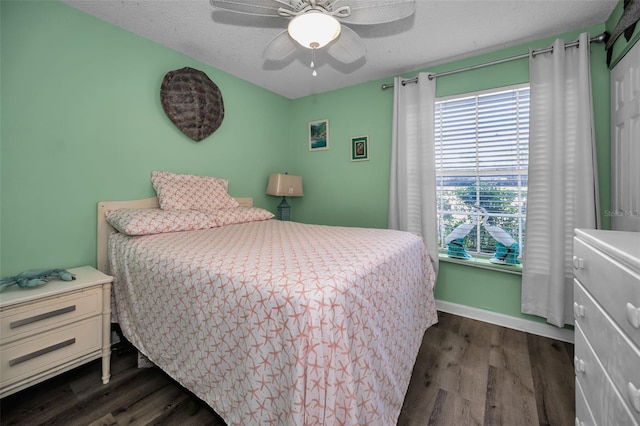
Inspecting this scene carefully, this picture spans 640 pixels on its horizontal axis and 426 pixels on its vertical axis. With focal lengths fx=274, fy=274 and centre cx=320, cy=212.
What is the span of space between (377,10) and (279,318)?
5.40 ft

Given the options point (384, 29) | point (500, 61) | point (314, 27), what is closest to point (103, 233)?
point (314, 27)

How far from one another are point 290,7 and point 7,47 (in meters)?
1.72

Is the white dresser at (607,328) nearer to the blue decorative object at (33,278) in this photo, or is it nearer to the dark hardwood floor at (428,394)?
the dark hardwood floor at (428,394)

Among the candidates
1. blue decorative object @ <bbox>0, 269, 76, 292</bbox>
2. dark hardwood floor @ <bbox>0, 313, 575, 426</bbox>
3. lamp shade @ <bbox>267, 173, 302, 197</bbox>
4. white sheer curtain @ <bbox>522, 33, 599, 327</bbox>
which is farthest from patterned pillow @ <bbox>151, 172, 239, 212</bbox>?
white sheer curtain @ <bbox>522, 33, 599, 327</bbox>

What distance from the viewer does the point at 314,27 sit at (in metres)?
1.49

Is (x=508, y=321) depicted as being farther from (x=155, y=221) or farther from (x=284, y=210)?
(x=155, y=221)

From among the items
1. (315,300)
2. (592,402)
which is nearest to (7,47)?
(315,300)

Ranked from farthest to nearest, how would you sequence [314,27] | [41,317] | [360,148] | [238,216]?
[360,148] < [238,216] < [314,27] < [41,317]

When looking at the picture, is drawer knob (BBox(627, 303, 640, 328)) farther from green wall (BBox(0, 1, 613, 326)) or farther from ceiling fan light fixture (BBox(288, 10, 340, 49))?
green wall (BBox(0, 1, 613, 326))

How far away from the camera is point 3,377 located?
1.29 metres

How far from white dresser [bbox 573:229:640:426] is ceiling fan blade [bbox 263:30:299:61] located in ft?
6.47

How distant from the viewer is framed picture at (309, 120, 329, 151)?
3416 mm

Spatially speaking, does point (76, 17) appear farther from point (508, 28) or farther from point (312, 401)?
point (508, 28)

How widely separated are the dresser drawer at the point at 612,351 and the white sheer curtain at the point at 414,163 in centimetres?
158
